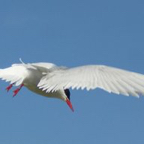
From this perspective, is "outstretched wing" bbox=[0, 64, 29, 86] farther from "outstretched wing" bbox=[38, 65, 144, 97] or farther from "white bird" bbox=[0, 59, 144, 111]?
"outstretched wing" bbox=[38, 65, 144, 97]

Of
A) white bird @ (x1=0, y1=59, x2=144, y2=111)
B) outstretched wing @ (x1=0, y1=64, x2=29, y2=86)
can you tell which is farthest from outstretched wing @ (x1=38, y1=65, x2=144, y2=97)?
outstretched wing @ (x1=0, y1=64, x2=29, y2=86)

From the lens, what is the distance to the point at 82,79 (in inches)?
193

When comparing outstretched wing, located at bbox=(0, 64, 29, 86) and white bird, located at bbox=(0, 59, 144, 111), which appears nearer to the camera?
white bird, located at bbox=(0, 59, 144, 111)

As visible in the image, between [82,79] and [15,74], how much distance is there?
2387 mm

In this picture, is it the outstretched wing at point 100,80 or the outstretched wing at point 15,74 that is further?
the outstretched wing at point 15,74

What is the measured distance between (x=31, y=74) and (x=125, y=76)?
8.84 ft

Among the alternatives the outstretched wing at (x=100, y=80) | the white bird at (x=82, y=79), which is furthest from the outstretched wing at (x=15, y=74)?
the outstretched wing at (x=100, y=80)

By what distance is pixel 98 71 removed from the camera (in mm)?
5023

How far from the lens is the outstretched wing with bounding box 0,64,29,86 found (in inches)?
270

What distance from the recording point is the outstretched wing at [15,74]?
A: 685 cm

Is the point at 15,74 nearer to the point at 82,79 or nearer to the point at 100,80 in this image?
the point at 82,79

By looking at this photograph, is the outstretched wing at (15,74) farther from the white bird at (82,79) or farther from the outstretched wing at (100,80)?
the outstretched wing at (100,80)

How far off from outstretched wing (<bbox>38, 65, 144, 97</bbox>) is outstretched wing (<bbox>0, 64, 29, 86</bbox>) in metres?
1.16

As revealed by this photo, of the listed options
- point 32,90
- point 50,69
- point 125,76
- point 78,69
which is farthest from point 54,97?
point 125,76
